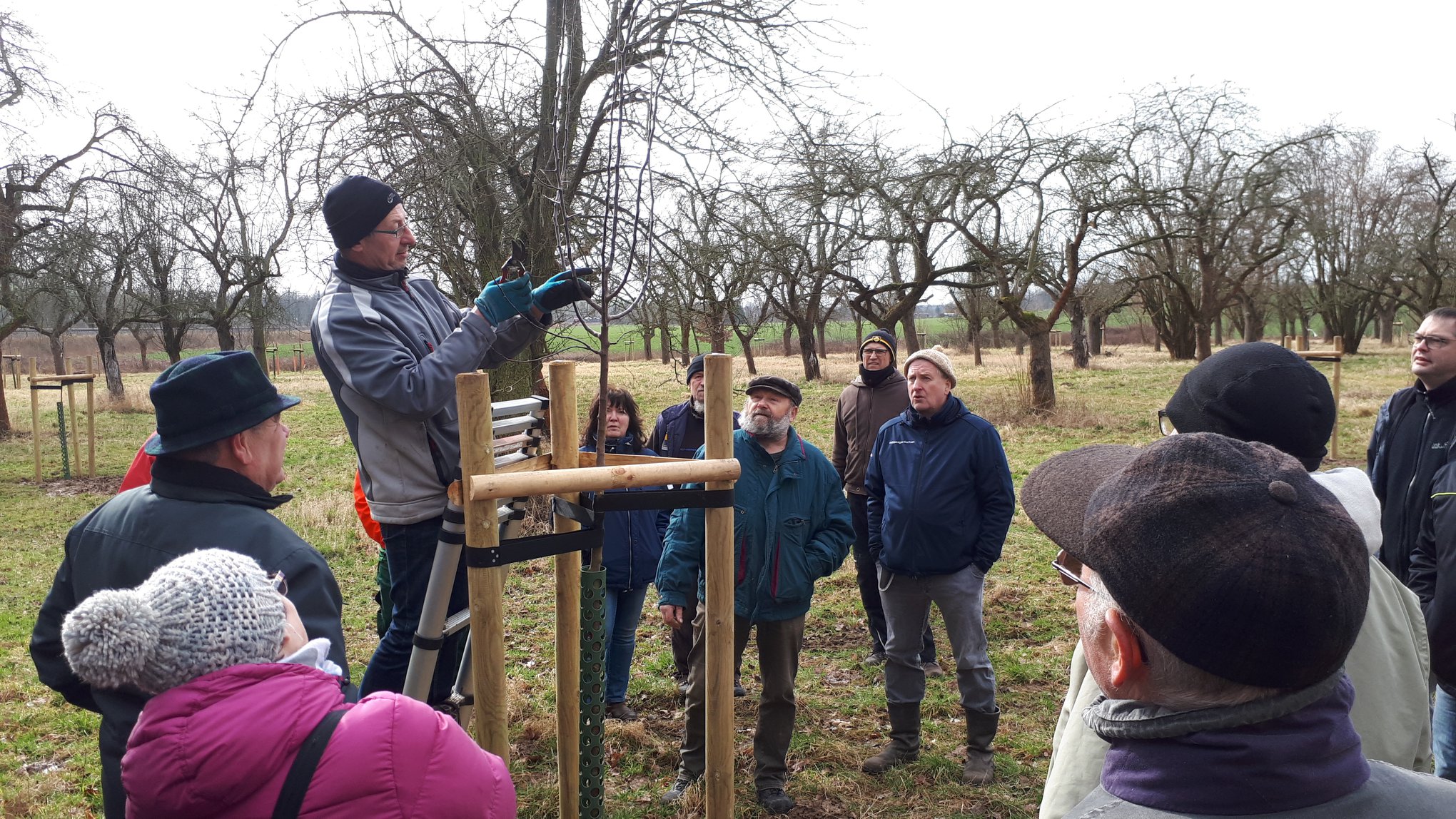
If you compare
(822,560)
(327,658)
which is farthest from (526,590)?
(327,658)

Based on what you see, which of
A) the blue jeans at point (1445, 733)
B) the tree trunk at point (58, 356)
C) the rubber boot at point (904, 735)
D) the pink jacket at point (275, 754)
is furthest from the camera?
the tree trunk at point (58, 356)

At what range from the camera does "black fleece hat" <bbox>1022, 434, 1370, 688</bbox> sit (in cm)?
→ 97

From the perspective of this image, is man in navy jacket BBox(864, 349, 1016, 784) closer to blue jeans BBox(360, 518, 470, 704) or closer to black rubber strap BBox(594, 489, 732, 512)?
black rubber strap BBox(594, 489, 732, 512)

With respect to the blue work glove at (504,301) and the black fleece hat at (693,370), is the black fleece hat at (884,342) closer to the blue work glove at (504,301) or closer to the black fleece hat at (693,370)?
the black fleece hat at (693,370)

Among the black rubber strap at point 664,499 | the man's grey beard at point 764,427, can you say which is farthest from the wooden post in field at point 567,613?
the man's grey beard at point 764,427

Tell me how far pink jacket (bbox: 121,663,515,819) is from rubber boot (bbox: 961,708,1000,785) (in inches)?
126

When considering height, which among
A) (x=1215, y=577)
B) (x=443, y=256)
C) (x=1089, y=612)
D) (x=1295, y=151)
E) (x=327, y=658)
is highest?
(x=1295, y=151)

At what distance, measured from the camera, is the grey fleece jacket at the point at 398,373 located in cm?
254

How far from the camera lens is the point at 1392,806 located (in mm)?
1000

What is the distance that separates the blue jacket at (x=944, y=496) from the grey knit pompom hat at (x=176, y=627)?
3.22 meters

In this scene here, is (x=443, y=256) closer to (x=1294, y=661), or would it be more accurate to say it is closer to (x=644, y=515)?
(x=644, y=515)

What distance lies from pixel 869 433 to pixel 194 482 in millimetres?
4185

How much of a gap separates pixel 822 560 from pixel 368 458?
2040mm

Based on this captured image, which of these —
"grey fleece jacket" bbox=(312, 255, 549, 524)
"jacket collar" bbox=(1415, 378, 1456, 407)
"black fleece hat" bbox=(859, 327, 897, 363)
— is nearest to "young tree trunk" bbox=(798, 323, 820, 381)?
"black fleece hat" bbox=(859, 327, 897, 363)
